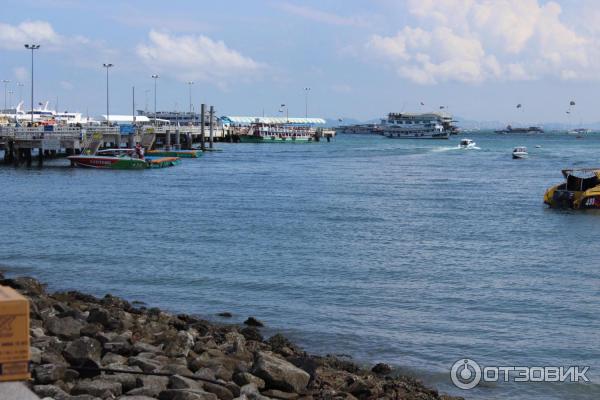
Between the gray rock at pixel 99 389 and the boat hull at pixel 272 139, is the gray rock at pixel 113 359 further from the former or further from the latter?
the boat hull at pixel 272 139

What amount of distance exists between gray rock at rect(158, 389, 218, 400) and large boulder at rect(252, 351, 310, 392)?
1.41 meters

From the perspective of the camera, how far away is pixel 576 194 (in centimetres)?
4466

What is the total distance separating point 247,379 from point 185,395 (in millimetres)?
1581

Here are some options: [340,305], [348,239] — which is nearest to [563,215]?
[348,239]

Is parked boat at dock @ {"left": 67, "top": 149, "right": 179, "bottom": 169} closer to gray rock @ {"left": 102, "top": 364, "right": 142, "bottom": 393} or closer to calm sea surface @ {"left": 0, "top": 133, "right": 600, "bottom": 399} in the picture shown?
calm sea surface @ {"left": 0, "top": 133, "right": 600, "bottom": 399}

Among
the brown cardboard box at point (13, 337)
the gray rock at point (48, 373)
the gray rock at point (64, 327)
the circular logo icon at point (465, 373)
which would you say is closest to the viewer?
the brown cardboard box at point (13, 337)

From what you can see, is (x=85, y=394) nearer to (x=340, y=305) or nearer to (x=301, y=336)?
(x=301, y=336)

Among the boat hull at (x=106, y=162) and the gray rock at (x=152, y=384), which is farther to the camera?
the boat hull at (x=106, y=162)

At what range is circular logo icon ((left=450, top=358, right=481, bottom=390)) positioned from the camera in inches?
584

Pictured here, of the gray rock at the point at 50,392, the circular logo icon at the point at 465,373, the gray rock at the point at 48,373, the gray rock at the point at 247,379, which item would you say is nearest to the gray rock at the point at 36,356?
the gray rock at the point at 48,373

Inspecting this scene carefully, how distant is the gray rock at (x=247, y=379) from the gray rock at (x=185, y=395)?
1080mm

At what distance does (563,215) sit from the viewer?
42.4 meters

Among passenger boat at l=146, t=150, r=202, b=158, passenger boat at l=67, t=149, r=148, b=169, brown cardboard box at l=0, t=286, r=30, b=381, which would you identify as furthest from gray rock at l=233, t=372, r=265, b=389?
passenger boat at l=146, t=150, r=202, b=158

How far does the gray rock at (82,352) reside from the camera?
469 inches
